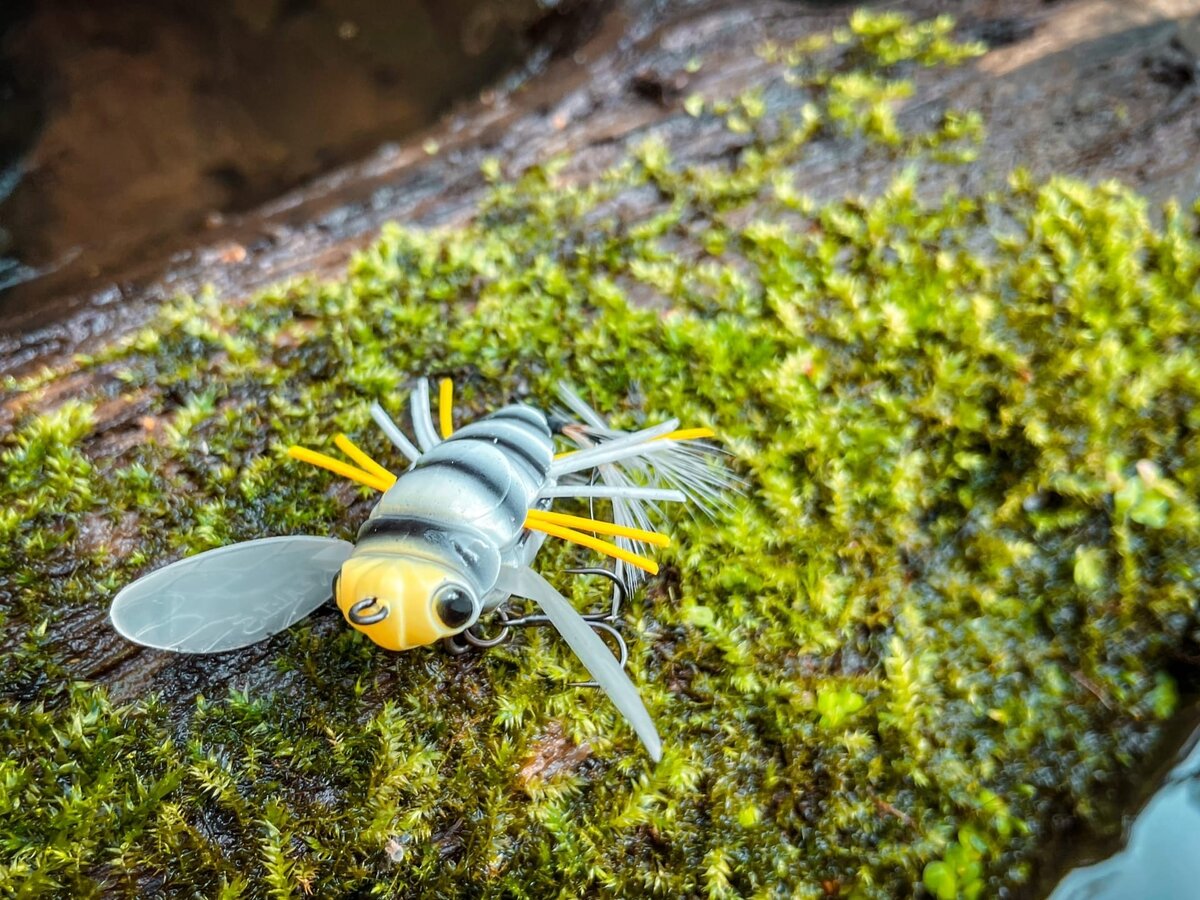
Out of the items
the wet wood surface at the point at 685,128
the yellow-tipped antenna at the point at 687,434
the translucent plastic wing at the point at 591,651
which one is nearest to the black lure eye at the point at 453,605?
the translucent plastic wing at the point at 591,651

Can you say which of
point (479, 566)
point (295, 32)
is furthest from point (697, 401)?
point (295, 32)

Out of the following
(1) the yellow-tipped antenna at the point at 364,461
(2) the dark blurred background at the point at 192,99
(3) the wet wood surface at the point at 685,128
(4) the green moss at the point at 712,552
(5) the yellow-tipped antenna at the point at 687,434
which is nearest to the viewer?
(4) the green moss at the point at 712,552

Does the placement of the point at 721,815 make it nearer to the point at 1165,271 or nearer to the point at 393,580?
the point at 393,580

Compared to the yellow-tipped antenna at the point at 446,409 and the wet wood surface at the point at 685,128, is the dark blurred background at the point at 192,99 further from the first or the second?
the yellow-tipped antenna at the point at 446,409

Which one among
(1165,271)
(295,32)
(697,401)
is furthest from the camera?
(295,32)

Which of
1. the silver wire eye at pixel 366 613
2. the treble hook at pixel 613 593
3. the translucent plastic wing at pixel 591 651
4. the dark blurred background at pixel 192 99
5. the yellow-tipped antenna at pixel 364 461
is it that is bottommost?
the treble hook at pixel 613 593

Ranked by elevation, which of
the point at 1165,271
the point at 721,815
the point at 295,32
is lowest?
the point at 721,815

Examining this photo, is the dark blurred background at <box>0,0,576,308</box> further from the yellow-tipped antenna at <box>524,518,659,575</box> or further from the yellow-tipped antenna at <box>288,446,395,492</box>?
the yellow-tipped antenna at <box>524,518,659,575</box>

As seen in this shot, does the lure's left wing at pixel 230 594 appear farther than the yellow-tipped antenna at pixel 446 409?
No
